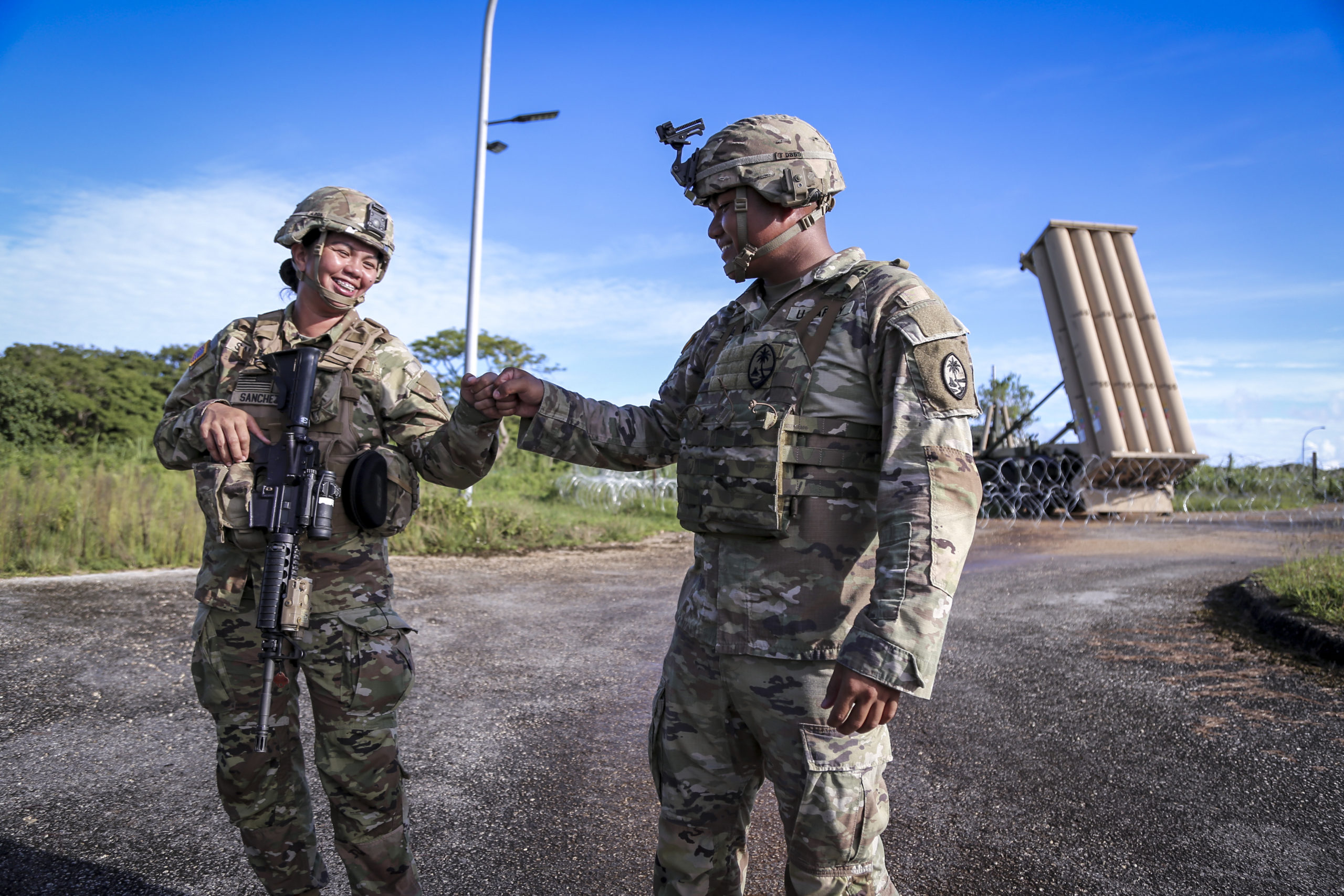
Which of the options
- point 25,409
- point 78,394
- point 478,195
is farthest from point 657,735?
point 78,394

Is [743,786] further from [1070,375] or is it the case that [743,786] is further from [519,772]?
[1070,375]

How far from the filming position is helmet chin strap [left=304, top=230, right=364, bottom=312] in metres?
2.59

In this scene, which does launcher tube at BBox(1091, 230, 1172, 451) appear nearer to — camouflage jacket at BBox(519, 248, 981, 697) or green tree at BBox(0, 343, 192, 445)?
camouflage jacket at BBox(519, 248, 981, 697)

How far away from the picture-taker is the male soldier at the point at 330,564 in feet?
7.71

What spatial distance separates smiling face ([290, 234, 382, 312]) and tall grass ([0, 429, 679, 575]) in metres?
6.66

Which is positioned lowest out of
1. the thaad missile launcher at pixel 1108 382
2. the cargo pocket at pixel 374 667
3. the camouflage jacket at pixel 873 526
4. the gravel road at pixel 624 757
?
the gravel road at pixel 624 757

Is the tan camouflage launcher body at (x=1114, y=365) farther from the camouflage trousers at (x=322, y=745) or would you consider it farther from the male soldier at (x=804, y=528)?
the camouflage trousers at (x=322, y=745)

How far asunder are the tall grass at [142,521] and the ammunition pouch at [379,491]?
22.4 feet

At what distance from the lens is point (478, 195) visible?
13234 mm

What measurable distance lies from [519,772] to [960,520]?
2.61m

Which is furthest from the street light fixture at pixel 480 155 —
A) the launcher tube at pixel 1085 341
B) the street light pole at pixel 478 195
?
the launcher tube at pixel 1085 341

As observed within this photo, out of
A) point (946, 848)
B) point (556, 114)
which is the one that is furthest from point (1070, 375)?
point (946, 848)

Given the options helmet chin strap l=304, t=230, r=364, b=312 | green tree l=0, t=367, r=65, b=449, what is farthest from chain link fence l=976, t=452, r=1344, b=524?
green tree l=0, t=367, r=65, b=449

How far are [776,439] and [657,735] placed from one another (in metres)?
0.84
